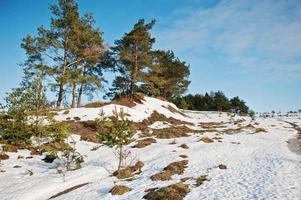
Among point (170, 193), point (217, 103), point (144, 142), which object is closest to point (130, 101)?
point (144, 142)

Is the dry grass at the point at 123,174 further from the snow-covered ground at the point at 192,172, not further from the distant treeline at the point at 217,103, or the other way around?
the distant treeline at the point at 217,103

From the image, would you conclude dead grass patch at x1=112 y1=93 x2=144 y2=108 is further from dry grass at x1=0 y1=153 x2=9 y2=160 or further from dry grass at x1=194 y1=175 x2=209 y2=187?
dry grass at x1=194 y1=175 x2=209 y2=187

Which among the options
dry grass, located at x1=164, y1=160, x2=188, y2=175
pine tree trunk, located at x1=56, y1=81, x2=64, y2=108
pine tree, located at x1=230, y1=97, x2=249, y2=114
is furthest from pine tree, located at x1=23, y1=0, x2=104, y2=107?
pine tree, located at x1=230, y1=97, x2=249, y2=114

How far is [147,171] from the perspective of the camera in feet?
80.6

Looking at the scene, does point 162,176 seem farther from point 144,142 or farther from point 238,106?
point 238,106

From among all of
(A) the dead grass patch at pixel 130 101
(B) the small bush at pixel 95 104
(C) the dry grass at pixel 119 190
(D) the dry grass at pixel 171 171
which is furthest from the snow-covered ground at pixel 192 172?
(A) the dead grass patch at pixel 130 101

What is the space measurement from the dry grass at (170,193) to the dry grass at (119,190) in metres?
1.74

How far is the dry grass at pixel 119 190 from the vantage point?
65.0 ft

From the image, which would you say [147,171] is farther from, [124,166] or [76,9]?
[76,9]

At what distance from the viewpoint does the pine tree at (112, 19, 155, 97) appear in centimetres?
5503

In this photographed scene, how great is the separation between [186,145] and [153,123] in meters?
15.8

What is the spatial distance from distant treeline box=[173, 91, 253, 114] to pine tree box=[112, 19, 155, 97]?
122ft

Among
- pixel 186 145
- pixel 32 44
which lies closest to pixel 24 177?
pixel 186 145

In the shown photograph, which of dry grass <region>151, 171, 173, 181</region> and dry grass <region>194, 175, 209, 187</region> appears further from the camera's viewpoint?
dry grass <region>151, 171, 173, 181</region>
